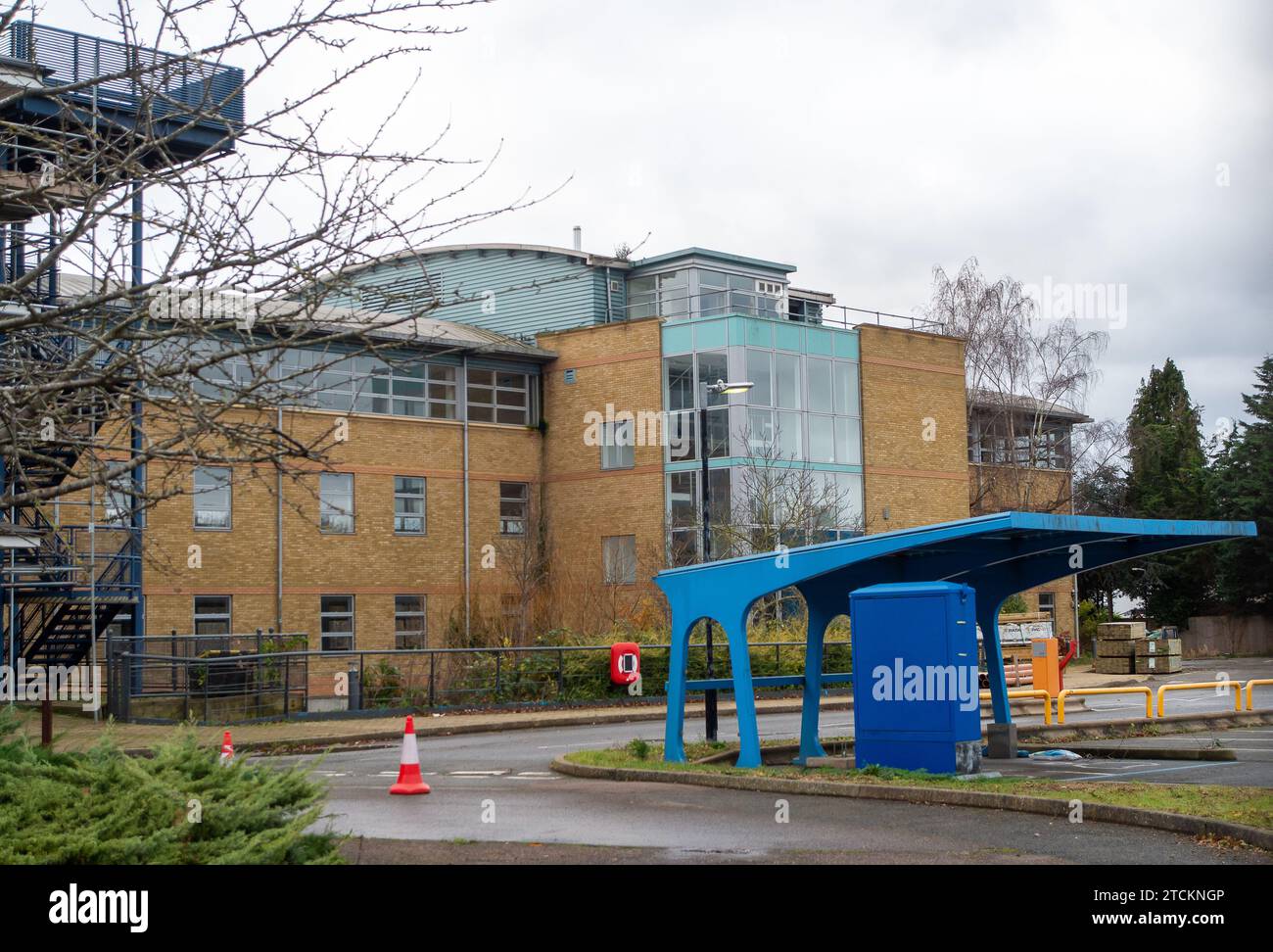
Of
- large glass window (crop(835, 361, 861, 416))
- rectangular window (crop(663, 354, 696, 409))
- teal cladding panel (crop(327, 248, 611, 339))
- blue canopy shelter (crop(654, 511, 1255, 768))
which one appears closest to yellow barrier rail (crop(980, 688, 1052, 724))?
blue canopy shelter (crop(654, 511, 1255, 768))

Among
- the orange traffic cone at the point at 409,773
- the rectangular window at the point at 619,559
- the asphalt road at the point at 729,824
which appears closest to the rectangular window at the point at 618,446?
the rectangular window at the point at 619,559

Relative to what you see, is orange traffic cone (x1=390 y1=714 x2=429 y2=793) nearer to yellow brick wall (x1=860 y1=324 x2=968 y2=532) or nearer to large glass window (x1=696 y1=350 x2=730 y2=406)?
large glass window (x1=696 y1=350 x2=730 y2=406)

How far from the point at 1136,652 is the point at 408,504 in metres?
22.7

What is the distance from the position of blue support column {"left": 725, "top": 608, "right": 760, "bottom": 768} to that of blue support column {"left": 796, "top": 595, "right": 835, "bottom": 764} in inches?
35.3

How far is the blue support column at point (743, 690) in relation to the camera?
49.9 ft

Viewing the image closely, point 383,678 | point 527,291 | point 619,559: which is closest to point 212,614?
point 383,678

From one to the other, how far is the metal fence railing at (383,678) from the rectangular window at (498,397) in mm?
11603

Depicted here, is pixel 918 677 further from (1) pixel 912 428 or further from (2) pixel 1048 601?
(2) pixel 1048 601

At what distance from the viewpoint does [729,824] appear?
1141 centimetres

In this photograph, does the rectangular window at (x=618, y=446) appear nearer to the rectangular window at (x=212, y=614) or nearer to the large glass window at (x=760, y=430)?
the large glass window at (x=760, y=430)

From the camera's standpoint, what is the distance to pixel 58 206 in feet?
29.8

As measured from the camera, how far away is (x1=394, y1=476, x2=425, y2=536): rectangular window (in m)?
40.3
